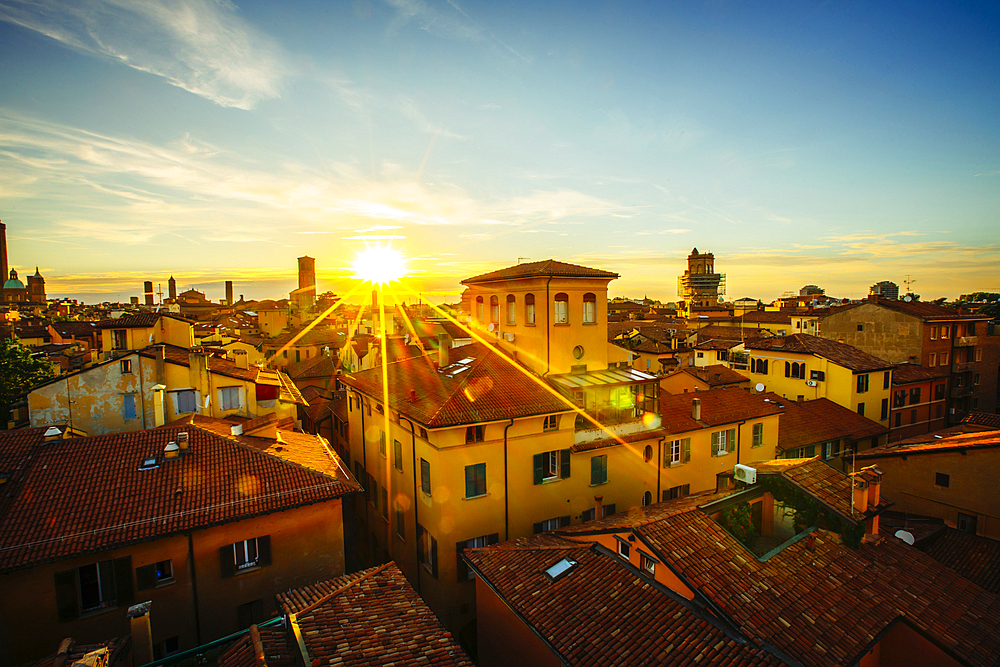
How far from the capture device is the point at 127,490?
12633mm

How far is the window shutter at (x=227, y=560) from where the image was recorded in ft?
41.4

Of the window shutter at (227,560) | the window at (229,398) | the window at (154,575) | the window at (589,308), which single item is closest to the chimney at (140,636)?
the window at (154,575)

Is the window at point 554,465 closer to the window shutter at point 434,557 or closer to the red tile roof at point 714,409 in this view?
the window shutter at point 434,557

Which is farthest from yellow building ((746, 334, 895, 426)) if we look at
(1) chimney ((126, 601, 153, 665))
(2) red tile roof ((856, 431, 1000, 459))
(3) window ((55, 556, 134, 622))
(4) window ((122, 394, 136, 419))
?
(4) window ((122, 394, 136, 419))

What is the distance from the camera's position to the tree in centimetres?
2755

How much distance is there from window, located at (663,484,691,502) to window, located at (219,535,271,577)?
51.4 ft

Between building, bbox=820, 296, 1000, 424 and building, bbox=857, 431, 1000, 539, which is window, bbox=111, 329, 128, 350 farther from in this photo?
building, bbox=820, 296, 1000, 424

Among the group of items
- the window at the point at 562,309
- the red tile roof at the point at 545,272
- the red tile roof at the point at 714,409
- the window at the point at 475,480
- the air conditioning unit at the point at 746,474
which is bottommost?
the window at the point at 475,480

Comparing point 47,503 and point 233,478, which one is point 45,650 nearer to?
point 47,503

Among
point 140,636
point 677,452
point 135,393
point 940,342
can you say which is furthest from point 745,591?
point 940,342

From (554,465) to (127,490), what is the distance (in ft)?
43.4

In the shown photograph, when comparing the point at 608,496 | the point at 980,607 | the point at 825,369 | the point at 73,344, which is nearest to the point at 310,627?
the point at 608,496

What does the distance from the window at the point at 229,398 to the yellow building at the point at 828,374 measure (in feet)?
117

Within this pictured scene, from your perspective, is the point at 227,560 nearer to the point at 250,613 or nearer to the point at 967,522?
the point at 250,613
